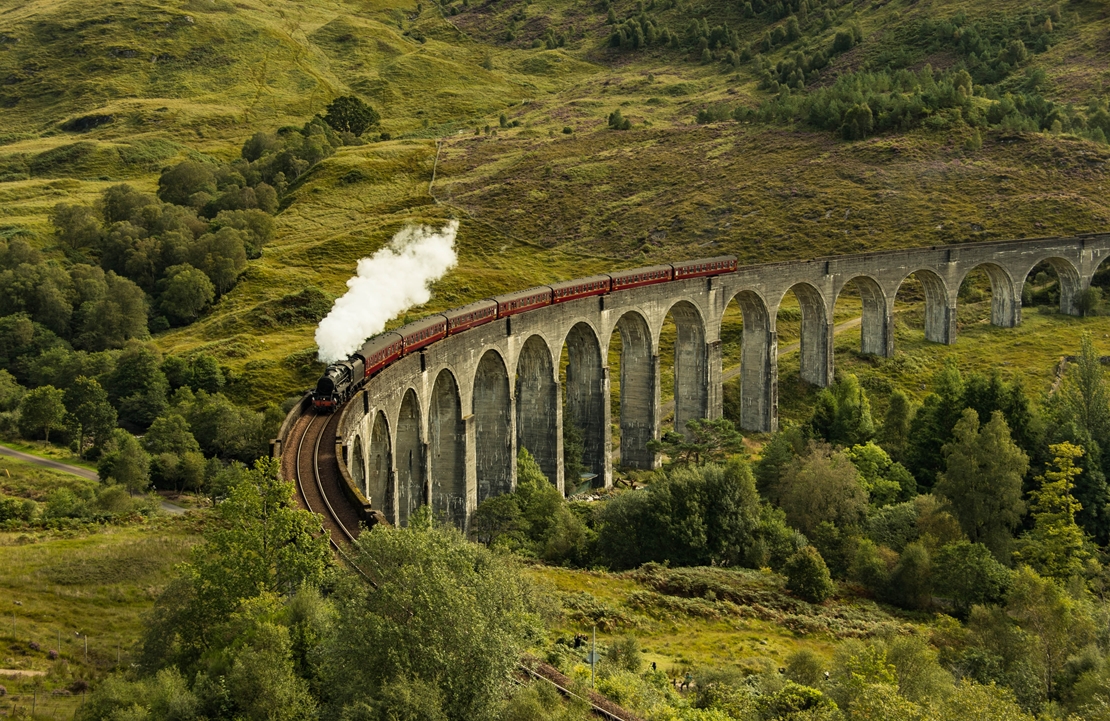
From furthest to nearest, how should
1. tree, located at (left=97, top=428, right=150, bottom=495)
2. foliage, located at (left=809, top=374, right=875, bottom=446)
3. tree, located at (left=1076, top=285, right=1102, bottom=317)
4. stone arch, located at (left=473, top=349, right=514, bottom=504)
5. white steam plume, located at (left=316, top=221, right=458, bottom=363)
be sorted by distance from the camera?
tree, located at (left=1076, top=285, right=1102, bottom=317)
foliage, located at (left=809, top=374, right=875, bottom=446)
tree, located at (left=97, top=428, right=150, bottom=495)
stone arch, located at (left=473, top=349, right=514, bottom=504)
white steam plume, located at (left=316, top=221, right=458, bottom=363)

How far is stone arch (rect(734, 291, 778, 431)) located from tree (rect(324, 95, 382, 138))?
95.3m

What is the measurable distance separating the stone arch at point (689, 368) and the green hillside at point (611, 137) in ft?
91.4

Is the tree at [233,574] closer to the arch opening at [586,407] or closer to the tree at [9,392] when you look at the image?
the arch opening at [586,407]

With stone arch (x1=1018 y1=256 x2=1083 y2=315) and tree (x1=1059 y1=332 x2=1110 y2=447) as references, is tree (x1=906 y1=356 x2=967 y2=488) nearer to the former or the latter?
tree (x1=1059 y1=332 x2=1110 y2=447)

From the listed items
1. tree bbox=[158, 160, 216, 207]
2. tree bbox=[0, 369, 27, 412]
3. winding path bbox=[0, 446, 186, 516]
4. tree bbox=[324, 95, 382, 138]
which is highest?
tree bbox=[324, 95, 382, 138]

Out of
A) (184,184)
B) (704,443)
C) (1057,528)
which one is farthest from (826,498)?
(184,184)

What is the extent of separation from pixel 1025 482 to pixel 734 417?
83.1 ft

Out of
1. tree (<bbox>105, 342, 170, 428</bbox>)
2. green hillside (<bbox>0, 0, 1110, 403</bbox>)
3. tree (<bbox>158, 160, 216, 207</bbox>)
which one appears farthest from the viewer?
tree (<bbox>158, 160, 216, 207</bbox>)

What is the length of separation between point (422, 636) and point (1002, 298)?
8078 centimetres

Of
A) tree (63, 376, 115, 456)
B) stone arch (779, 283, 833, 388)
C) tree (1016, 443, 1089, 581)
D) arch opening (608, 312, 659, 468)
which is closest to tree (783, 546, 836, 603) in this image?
tree (1016, 443, 1089, 581)

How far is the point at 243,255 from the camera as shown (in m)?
107

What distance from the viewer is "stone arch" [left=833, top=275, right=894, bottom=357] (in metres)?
85.6

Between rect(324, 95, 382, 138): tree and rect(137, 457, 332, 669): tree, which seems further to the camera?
rect(324, 95, 382, 138): tree

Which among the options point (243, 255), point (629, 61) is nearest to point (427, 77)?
point (629, 61)
